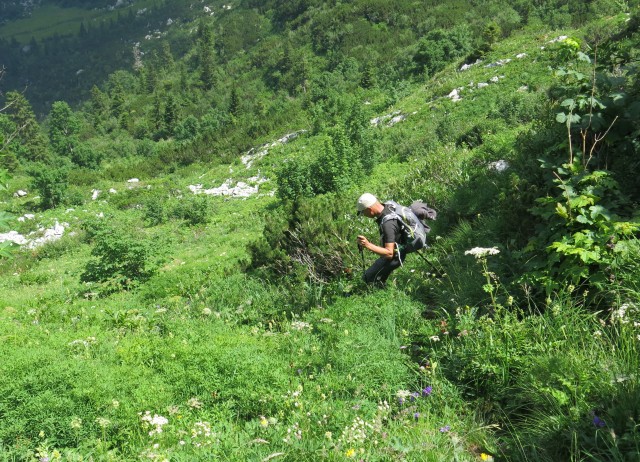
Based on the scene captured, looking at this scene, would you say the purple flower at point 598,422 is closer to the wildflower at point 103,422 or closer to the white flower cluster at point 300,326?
the white flower cluster at point 300,326

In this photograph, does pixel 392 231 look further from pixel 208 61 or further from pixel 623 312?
pixel 208 61

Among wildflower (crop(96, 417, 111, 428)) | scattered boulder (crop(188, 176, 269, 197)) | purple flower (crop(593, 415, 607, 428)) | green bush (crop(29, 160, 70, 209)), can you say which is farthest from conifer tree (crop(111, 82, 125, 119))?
purple flower (crop(593, 415, 607, 428))

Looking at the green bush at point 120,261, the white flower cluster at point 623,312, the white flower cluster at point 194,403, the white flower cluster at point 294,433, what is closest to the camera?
the white flower cluster at point 294,433

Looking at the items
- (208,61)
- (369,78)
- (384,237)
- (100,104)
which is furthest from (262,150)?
(100,104)

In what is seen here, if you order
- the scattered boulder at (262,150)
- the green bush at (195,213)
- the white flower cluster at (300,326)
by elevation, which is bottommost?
the scattered boulder at (262,150)

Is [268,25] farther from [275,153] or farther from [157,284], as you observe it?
[157,284]

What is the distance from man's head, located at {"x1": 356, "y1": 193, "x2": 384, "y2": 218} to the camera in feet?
16.7

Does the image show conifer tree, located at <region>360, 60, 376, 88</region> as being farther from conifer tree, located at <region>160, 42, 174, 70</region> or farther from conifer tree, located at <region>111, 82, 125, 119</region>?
conifer tree, located at <region>160, 42, 174, 70</region>

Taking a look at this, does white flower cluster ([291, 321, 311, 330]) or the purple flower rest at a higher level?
the purple flower

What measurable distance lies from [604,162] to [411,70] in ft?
128

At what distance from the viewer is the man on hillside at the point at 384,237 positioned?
16.4ft

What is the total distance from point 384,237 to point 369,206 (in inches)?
16.8

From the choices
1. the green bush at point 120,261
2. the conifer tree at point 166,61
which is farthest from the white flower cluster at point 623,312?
the conifer tree at point 166,61

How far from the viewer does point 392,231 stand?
200 inches
